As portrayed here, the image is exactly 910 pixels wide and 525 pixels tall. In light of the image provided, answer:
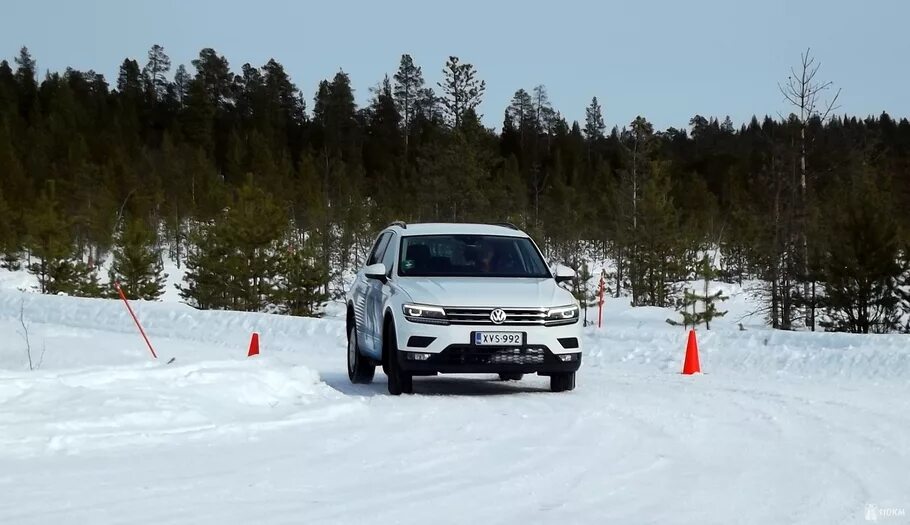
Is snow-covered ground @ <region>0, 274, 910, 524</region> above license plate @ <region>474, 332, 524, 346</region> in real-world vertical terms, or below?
below

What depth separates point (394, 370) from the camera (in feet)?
34.9

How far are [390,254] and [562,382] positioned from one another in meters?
2.52

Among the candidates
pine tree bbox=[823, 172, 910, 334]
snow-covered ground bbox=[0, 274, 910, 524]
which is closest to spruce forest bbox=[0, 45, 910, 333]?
pine tree bbox=[823, 172, 910, 334]

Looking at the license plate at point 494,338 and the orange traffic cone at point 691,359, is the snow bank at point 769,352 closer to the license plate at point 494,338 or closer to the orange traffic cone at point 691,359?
the orange traffic cone at point 691,359

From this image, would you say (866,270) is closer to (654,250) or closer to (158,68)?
(654,250)

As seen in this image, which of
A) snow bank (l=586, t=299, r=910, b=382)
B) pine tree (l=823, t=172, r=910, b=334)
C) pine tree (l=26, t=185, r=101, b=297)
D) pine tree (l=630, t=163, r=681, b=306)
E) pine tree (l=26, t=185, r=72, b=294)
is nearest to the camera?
snow bank (l=586, t=299, r=910, b=382)

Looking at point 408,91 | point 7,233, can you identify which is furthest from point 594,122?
point 7,233

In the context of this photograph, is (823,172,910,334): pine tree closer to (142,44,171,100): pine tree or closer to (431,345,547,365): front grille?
(431,345,547,365): front grille

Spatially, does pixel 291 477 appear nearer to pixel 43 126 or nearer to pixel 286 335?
pixel 286 335

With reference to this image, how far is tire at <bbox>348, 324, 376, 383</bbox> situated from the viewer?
484 inches

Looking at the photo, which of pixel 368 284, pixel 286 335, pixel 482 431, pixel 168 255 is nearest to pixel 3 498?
pixel 482 431

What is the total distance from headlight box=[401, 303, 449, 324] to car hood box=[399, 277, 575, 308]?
0.06 m

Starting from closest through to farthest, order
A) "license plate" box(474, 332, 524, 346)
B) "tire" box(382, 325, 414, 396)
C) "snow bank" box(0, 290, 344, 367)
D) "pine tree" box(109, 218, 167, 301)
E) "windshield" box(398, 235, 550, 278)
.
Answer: "license plate" box(474, 332, 524, 346) < "tire" box(382, 325, 414, 396) < "windshield" box(398, 235, 550, 278) < "snow bank" box(0, 290, 344, 367) < "pine tree" box(109, 218, 167, 301)

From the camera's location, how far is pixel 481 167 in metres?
55.8
